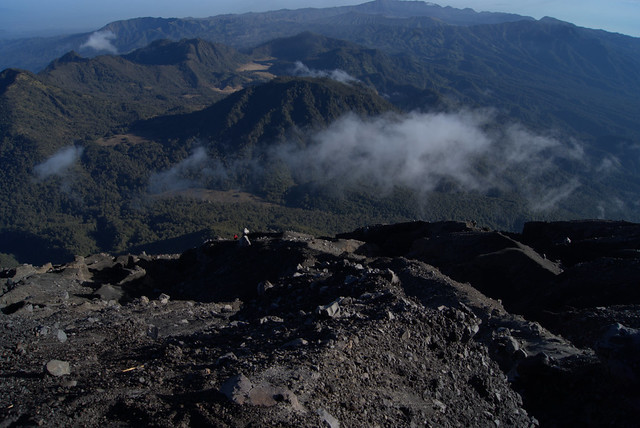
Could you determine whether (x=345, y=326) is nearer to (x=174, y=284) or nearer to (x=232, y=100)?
(x=174, y=284)

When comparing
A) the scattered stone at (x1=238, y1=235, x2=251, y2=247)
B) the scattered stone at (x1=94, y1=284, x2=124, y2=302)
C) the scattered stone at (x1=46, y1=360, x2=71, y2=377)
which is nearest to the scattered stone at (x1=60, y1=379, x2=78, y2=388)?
the scattered stone at (x1=46, y1=360, x2=71, y2=377)

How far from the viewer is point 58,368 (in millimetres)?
8734

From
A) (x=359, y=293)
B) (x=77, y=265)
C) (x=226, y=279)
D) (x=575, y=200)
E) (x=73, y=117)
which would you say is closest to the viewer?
(x=359, y=293)

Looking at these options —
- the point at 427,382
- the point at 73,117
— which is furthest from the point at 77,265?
the point at 73,117

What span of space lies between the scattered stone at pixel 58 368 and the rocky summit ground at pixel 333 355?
0.08 ft

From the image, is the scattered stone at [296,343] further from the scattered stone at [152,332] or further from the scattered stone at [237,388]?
the scattered stone at [152,332]

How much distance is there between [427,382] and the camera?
9.52m

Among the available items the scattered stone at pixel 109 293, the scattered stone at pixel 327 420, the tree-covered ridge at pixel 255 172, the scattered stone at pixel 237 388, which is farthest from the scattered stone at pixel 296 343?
the tree-covered ridge at pixel 255 172

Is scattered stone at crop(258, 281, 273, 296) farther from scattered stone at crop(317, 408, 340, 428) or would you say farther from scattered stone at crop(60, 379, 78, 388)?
scattered stone at crop(317, 408, 340, 428)

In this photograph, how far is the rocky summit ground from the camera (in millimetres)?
7500

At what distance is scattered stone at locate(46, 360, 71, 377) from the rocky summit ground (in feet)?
0.08

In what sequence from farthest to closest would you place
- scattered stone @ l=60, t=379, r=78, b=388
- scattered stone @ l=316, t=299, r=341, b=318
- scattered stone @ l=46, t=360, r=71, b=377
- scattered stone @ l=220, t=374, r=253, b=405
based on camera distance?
scattered stone @ l=316, t=299, r=341, b=318 < scattered stone @ l=46, t=360, r=71, b=377 < scattered stone @ l=60, t=379, r=78, b=388 < scattered stone @ l=220, t=374, r=253, b=405

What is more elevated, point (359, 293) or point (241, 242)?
point (359, 293)

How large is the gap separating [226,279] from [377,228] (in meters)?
14.8
